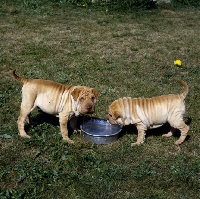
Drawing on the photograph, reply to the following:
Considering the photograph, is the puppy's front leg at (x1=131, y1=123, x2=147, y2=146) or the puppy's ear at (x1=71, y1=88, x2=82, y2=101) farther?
the puppy's front leg at (x1=131, y1=123, x2=147, y2=146)

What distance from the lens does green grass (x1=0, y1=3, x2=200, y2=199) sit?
5516 mm

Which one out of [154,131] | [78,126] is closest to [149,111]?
[154,131]

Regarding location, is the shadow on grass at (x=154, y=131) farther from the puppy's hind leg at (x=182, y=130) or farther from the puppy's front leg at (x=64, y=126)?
the puppy's front leg at (x=64, y=126)

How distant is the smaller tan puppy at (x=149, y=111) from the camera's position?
621 cm

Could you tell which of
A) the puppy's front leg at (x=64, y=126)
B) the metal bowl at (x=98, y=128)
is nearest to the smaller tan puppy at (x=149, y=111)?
the metal bowl at (x=98, y=128)

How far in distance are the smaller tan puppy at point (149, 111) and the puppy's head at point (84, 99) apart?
0.44 m

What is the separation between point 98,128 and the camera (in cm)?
698

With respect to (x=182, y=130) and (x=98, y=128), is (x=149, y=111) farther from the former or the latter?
(x=98, y=128)

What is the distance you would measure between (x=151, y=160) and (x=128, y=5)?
31.8ft

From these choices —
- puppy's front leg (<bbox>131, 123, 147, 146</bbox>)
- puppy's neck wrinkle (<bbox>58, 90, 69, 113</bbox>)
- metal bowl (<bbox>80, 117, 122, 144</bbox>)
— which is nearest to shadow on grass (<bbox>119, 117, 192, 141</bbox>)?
metal bowl (<bbox>80, 117, 122, 144</bbox>)

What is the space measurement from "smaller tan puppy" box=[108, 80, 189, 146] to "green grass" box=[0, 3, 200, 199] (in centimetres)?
44

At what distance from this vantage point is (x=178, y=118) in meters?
6.23

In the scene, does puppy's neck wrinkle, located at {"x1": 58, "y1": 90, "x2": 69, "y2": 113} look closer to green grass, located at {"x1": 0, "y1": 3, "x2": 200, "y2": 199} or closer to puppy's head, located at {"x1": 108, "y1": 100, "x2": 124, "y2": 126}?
green grass, located at {"x1": 0, "y1": 3, "x2": 200, "y2": 199}

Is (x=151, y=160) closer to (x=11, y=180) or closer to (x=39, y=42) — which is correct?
(x=11, y=180)
